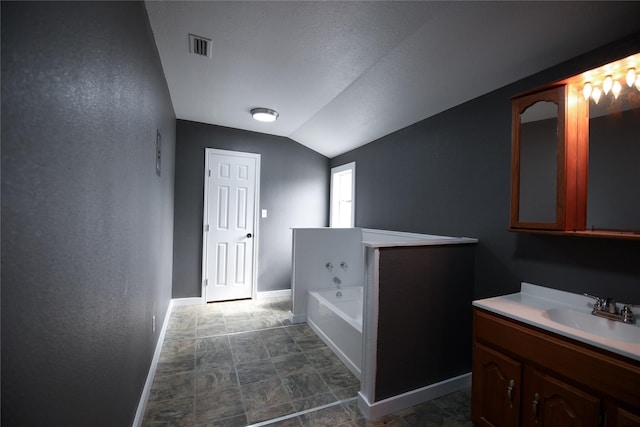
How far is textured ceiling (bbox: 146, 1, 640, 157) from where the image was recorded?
1.51 meters

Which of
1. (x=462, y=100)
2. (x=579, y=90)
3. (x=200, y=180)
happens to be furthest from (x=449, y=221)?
(x=200, y=180)

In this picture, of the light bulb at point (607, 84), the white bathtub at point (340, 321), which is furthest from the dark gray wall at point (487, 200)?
the white bathtub at point (340, 321)

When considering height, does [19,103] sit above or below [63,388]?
above

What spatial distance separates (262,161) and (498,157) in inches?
123

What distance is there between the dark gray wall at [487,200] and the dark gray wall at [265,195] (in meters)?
1.48

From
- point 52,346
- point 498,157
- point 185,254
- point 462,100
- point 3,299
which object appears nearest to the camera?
point 3,299

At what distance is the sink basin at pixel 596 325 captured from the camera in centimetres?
131

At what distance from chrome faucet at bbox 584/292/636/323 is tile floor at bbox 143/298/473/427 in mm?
1029

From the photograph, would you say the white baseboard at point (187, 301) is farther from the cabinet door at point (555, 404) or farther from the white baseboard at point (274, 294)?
the cabinet door at point (555, 404)

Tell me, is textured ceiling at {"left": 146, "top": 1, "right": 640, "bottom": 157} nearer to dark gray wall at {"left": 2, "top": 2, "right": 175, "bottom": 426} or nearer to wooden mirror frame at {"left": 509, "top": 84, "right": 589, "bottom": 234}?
wooden mirror frame at {"left": 509, "top": 84, "right": 589, "bottom": 234}

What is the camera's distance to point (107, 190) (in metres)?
1.09

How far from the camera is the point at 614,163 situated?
147 cm

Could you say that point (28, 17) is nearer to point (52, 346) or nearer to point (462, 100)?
point (52, 346)

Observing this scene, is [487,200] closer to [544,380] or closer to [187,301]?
[544,380]
